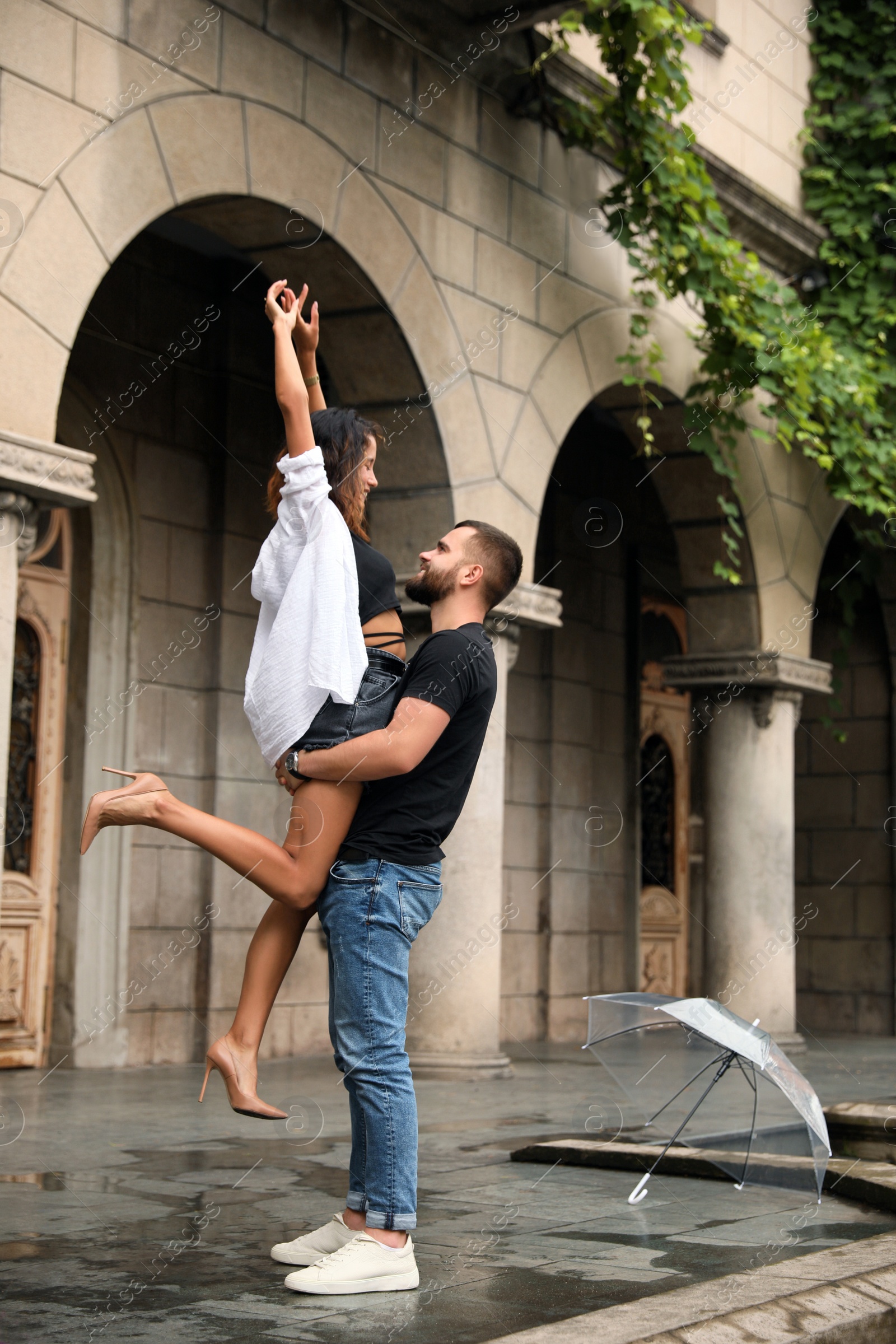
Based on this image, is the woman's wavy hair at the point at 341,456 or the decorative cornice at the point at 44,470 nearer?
the woman's wavy hair at the point at 341,456

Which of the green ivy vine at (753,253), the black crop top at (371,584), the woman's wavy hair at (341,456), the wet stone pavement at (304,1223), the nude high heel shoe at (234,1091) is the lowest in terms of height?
the wet stone pavement at (304,1223)

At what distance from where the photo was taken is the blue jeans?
3.67m

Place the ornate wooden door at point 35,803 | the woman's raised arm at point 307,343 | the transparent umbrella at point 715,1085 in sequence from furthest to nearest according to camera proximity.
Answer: the ornate wooden door at point 35,803 < the transparent umbrella at point 715,1085 < the woman's raised arm at point 307,343

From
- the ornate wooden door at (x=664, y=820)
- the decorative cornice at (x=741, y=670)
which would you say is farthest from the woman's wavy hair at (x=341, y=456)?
the ornate wooden door at (x=664, y=820)

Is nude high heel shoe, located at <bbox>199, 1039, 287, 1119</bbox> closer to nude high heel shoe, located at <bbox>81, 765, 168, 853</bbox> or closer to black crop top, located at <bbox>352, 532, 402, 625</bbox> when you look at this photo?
nude high heel shoe, located at <bbox>81, 765, 168, 853</bbox>

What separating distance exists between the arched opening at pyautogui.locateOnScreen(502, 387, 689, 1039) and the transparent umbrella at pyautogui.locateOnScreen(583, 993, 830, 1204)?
5649 millimetres

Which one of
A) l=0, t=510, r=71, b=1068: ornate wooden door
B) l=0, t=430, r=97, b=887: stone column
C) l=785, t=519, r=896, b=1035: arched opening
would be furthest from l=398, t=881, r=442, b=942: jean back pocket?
l=785, t=519, r=896, b=1035: arched opening

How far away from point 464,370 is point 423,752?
519 cm

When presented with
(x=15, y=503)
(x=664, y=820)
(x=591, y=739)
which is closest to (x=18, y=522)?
(x=15, y=503)

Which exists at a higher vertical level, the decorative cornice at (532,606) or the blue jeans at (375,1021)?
the decorative cornice at (532,606)

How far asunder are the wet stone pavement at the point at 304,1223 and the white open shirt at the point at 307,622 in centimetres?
124

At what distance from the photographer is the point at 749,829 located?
11.2 meters

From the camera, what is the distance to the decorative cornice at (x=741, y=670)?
1116 cm

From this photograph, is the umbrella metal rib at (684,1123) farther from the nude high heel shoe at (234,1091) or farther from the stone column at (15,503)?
the stone column at (15,503)
